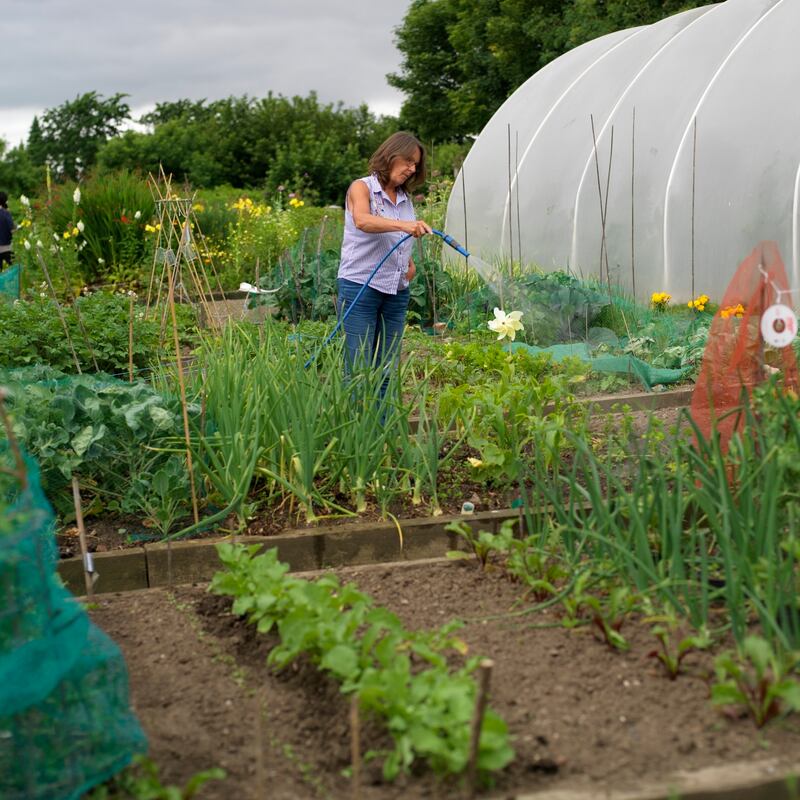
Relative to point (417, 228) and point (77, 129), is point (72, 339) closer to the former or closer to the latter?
point (417, 228)

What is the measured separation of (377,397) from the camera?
3586 mm

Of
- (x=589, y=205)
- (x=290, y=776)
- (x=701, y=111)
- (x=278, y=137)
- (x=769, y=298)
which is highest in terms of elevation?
(x=278, y=137)

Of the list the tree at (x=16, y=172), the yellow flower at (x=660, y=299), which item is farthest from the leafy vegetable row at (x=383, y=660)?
the tree at (x=16, y=172)

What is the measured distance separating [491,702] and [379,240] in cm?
279

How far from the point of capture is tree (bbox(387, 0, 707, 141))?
21078 millimetres

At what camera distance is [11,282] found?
7.60 m

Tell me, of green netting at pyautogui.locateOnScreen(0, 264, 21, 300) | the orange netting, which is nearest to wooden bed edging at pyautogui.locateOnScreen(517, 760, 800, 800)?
A: the orange netting

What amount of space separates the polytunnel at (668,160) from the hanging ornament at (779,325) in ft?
13.4

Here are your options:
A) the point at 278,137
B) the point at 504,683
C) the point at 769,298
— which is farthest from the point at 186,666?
the point at 278,137

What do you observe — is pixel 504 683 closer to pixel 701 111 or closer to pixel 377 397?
pixel 377 397

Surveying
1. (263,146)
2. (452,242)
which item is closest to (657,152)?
(452,242)

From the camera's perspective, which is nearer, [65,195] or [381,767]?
[381,767]

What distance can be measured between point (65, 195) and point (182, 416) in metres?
8.35

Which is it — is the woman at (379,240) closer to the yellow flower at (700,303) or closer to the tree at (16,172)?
the yellow flower at (700,303)
